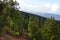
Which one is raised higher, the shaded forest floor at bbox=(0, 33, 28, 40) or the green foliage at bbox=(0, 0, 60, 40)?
the green foliage at bbox=(0, 0, 60, 40)

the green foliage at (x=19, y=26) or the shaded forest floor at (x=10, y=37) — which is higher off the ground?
the green foliage at (x=19, y=26)

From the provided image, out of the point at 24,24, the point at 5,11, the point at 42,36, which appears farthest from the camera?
the point at 24,24

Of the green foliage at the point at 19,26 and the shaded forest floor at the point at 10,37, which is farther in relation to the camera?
the shaded forest floor at the point at 10,37

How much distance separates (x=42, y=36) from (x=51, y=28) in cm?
148

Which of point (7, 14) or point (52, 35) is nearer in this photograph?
point (52, 35)

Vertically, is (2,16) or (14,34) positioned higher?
(2,16)

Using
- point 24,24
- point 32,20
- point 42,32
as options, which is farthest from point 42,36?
point 24,24

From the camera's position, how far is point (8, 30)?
2986 centimetres

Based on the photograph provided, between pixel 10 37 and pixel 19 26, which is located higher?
pixel 19 26

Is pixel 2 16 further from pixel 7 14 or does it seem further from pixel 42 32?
pixel 42 32

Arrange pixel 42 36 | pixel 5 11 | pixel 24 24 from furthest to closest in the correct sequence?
pixel 24 24 < pixel 5 11 < pixel 42 36

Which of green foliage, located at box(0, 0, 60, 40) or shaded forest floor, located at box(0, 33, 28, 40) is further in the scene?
shaded forest floor, located at box(0, 33, 28, 40)

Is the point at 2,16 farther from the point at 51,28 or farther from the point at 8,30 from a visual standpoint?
the point at 51,28

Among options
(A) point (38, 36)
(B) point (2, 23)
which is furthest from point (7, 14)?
(A) point (38, 36)
